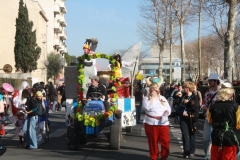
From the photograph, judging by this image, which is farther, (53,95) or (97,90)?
(53,95)

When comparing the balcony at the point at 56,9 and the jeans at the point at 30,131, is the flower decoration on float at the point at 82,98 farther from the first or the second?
the balcony at the point at 56,9

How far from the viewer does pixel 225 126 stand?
8352 mm

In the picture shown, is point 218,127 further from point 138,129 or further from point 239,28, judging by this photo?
point 239,28

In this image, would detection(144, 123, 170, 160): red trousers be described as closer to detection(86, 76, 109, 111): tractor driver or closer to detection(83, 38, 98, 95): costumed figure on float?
detection(86, 76, 109, 111): tractor driver

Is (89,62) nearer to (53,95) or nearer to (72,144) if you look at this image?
(72,144)

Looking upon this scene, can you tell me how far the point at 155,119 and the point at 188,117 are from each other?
1420mm

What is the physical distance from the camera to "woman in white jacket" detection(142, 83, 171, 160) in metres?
10.5

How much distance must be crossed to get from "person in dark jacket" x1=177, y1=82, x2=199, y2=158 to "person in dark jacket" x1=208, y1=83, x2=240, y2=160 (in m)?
3.15

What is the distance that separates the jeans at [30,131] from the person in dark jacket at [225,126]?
6250 mm

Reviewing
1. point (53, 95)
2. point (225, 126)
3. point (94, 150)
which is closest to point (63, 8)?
point (53, 95)

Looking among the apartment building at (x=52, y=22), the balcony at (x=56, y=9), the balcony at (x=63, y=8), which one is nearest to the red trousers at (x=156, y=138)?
the apartment building at (x=52, y=22)

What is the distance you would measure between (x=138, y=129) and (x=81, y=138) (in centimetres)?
607

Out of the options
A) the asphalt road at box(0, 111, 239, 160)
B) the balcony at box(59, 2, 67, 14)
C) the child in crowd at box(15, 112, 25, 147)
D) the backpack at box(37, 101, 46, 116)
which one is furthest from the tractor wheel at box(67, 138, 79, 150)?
the balcony at box(59, 2, 67, 14)

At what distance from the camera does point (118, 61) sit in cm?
1423
